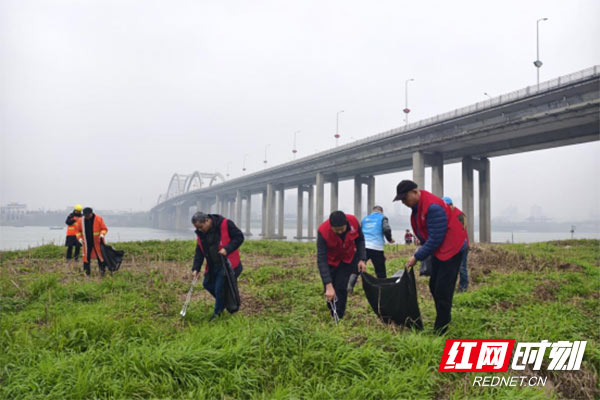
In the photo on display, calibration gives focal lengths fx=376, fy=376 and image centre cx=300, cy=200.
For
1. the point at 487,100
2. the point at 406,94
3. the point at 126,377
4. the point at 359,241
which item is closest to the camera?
the point at 126,377

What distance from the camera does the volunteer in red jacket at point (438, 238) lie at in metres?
4.18

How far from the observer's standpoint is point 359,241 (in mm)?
5129

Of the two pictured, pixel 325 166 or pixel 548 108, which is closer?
pixel 548 108

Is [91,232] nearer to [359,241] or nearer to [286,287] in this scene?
[286,287]

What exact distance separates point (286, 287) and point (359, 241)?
3163 mm

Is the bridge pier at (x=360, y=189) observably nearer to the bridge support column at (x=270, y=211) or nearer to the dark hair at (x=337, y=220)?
the bridge support column at (x=270, y=211)

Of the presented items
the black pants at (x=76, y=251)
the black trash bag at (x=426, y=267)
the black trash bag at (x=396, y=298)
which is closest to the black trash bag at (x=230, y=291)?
the black trash bag at (x=396, y=298)

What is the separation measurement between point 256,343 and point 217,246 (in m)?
1.89

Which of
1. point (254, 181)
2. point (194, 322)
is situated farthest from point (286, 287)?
point (254, 181)

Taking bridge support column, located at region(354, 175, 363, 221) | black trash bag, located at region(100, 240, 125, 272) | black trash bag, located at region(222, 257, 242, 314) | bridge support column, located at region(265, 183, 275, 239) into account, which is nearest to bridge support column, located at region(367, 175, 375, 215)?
bridge support column, located at region(354, 175, 363, 221)

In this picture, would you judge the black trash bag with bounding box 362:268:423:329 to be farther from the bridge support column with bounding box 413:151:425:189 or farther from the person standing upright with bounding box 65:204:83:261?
the bridge support column with bounding box 413:151:425:189

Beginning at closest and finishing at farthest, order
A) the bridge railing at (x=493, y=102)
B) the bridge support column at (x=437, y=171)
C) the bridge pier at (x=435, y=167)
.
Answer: the bridge railing at (x=493, y=102) < the bridge pier at (x=435, y=167) < the bridge support column at (x=437, y=171)

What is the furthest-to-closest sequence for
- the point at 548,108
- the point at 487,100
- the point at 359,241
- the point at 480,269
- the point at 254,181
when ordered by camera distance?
the point at 254,181 → the point at 487,100 → the point at 548,108 → the point at 480,269 → the point at 359,241

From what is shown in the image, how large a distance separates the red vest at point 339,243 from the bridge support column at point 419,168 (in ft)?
94.6
